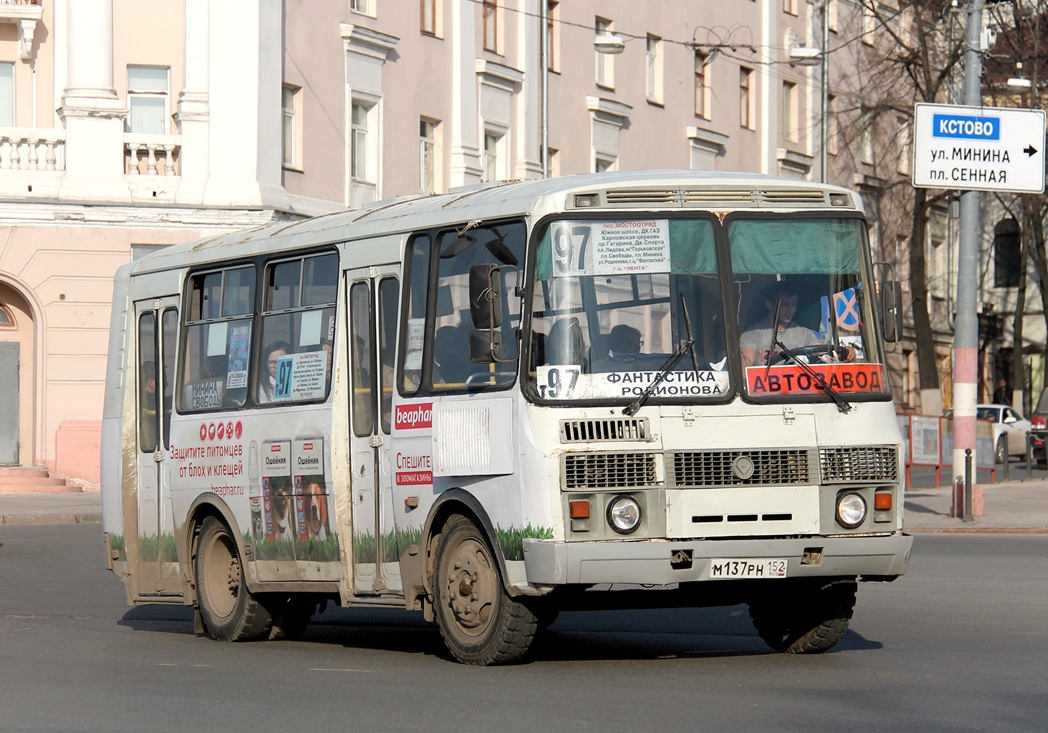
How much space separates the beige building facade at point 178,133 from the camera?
1302 inches

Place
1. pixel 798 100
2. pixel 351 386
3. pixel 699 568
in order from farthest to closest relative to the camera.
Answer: pixel 798 100 → pixel 351 386 → pixel 699 568

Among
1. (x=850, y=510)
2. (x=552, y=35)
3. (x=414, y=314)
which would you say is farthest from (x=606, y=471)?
(x=552, y=35)

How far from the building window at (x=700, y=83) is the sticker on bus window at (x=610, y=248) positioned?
40191 millimetres

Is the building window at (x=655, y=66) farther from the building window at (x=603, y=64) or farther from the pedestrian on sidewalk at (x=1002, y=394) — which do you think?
the pedestrian on sidewalk at (x=1002, y=394)

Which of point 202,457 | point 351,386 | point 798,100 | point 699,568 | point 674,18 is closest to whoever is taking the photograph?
point 699,568

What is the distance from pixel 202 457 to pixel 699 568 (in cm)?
463

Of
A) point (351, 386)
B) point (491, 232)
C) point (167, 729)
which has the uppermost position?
point (491, 232)

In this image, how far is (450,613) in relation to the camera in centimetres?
1102

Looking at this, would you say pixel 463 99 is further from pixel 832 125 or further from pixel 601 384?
pixel 601 384

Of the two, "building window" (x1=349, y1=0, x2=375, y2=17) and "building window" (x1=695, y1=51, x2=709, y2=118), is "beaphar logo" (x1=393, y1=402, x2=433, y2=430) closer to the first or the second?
"building window" (x1=349, y1=0, x2=375, y2=17)

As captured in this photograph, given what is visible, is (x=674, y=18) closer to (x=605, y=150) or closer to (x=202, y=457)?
(x=605, y=150)

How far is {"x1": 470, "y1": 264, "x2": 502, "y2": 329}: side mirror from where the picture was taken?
10.4m

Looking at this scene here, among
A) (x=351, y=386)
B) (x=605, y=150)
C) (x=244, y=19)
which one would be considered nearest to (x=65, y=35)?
(x=244, y=19)

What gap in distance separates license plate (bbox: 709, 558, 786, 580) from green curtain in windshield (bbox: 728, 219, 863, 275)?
161 centimetres
